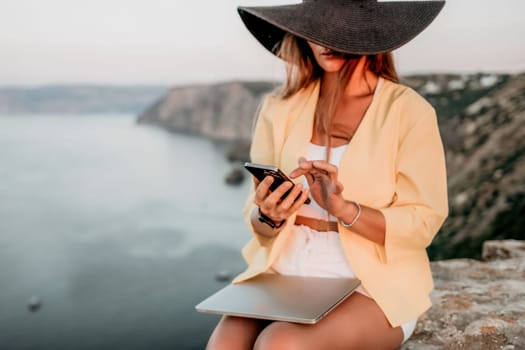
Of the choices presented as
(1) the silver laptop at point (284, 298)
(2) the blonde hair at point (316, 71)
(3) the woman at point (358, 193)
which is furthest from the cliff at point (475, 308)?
(2) the blonde hair at point (316, 71)

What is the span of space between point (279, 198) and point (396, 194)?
37 centimetres

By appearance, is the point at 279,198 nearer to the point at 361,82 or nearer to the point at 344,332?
the point at 344,332

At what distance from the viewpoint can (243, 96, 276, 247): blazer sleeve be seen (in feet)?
6.55

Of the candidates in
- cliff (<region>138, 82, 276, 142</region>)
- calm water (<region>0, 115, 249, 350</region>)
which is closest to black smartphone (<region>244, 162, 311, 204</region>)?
calm water (<region>0, 115, 249, 350</region>)

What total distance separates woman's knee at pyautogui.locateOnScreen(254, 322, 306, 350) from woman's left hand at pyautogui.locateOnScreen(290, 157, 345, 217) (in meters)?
0.33

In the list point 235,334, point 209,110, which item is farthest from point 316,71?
point 209,110

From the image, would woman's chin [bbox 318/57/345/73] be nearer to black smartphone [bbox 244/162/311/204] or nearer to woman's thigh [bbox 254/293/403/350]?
black smartphone [bbox 244/162/311/204]

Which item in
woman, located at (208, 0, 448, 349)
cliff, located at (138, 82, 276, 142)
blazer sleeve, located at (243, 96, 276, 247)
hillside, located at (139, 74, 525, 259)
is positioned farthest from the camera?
cliff, located at (138, 82, 276, 142)

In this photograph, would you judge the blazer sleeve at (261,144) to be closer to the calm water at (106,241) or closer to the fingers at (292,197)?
the fingers at (292,197)

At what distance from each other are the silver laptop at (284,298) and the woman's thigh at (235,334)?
60 millimetres

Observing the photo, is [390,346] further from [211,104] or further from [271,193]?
[211,104]

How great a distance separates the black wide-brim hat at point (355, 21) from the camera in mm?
1654

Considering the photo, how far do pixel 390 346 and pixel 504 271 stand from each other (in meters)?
1.01

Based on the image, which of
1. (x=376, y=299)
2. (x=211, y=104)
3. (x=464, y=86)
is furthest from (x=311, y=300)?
(x=211, y=104)
